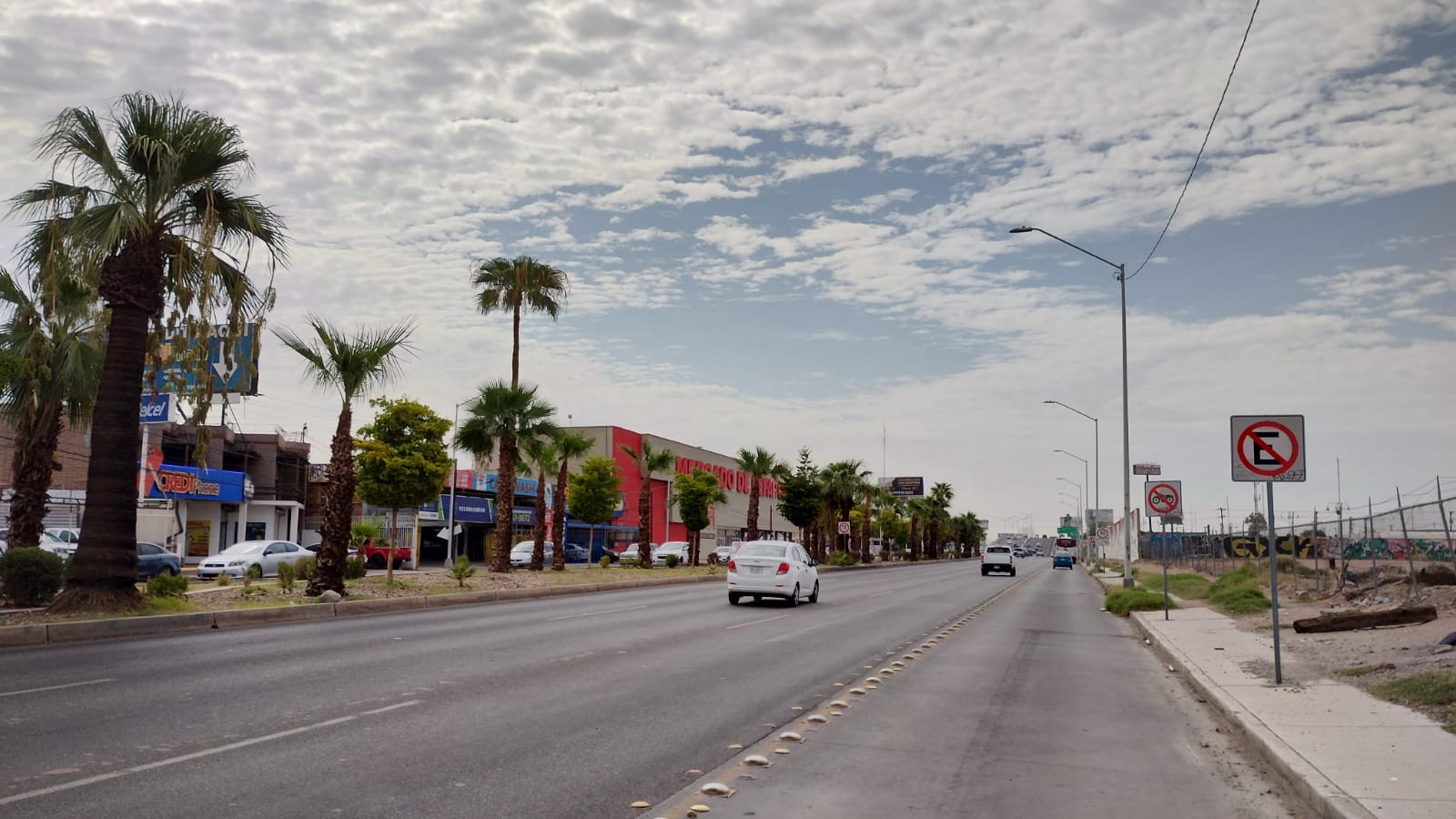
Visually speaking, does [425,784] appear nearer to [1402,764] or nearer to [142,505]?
[1402,764]

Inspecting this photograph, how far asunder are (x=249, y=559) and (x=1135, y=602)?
86.7 feet

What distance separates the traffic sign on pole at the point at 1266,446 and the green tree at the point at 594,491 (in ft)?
130

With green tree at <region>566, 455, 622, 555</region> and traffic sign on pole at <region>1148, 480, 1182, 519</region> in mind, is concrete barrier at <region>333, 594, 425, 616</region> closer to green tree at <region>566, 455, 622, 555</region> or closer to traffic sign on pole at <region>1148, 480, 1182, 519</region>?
traffic sign on pole at <region>1148, 480, 1182, 519</region>

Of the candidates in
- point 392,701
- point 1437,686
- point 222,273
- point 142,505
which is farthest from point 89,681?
point 142,505

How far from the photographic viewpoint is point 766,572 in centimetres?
2550

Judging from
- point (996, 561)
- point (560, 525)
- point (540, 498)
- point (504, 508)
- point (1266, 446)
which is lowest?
point (996, 561)

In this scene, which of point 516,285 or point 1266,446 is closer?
point 1266,446

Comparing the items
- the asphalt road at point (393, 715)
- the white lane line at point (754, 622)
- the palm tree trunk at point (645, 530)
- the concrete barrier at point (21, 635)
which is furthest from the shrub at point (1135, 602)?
the palm tree trunk at point (645, 530)

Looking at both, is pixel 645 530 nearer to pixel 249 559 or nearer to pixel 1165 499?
pixel 249 559

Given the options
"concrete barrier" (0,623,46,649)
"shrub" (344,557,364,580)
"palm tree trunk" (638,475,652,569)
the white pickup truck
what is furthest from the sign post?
the white pickup truck

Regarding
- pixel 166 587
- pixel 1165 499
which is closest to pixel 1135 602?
pixel 1165 499

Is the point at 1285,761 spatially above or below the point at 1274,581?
below

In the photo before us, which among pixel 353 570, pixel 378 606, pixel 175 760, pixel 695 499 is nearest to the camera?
pixel 175 760

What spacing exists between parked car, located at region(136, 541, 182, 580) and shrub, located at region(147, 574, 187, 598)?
11.7 meters
